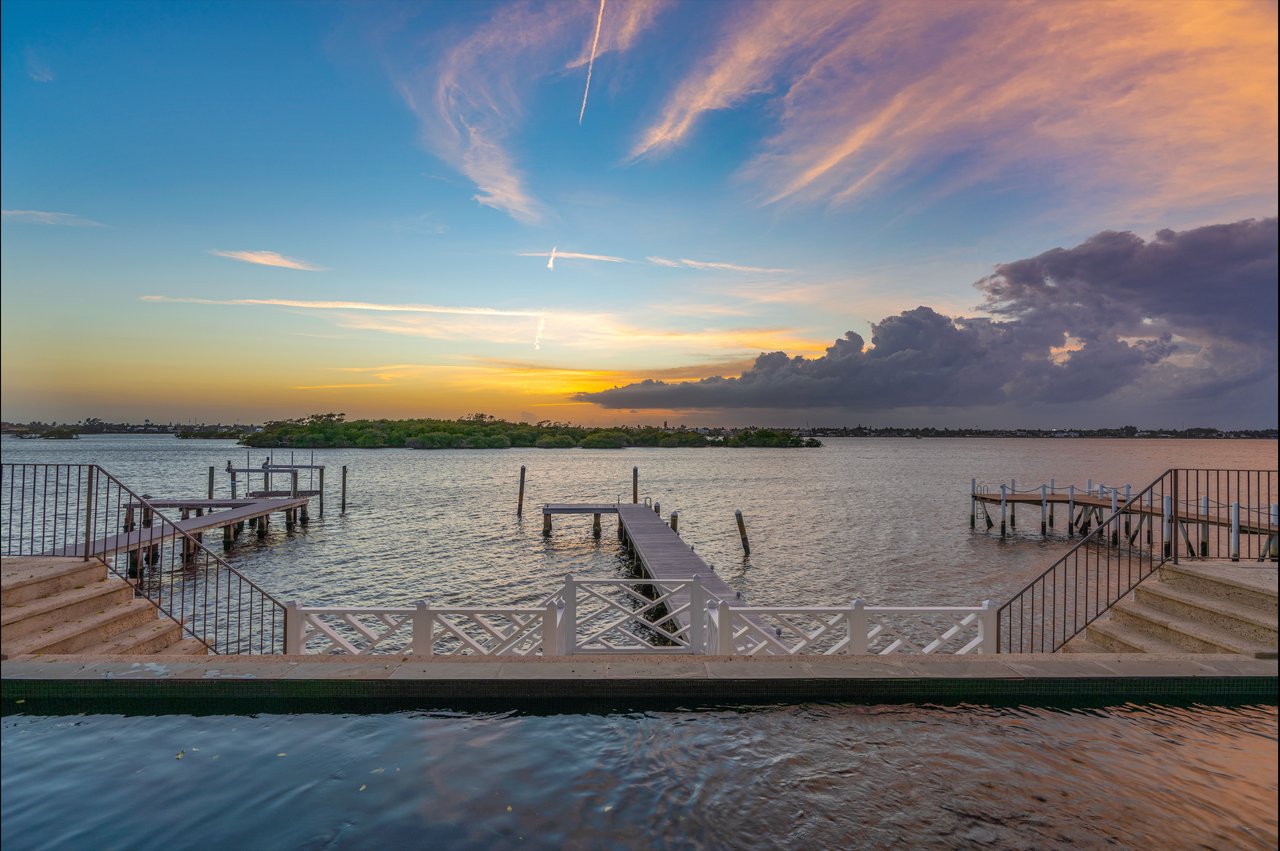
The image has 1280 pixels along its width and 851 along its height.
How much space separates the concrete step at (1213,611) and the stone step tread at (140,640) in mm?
13974

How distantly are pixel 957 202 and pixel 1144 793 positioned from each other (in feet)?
59.1

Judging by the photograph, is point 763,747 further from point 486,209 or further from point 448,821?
point 486,209

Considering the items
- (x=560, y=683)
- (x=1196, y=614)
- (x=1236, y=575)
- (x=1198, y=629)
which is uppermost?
(x=1236, y=575)

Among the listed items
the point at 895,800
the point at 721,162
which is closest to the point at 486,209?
the point at 721,162

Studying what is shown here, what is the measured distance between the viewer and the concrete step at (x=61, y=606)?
757cm

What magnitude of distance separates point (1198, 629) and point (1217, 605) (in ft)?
1.40

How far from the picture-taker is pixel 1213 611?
28.6 ft

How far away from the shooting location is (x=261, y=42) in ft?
32.8

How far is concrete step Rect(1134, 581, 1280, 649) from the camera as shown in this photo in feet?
26.2

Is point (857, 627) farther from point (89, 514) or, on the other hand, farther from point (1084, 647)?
point (89, 514)

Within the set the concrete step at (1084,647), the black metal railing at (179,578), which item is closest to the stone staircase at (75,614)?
the black metal railing at (179,578)

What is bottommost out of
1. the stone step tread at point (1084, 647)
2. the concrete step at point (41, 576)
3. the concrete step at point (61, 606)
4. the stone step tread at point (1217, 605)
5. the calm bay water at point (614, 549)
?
the calm bay water at point (614, 549)

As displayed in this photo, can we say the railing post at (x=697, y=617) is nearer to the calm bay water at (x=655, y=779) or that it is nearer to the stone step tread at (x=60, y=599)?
Answer: the calm bay water at (x=655, y=779)

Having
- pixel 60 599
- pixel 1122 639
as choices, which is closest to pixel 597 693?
pixel 60 599
